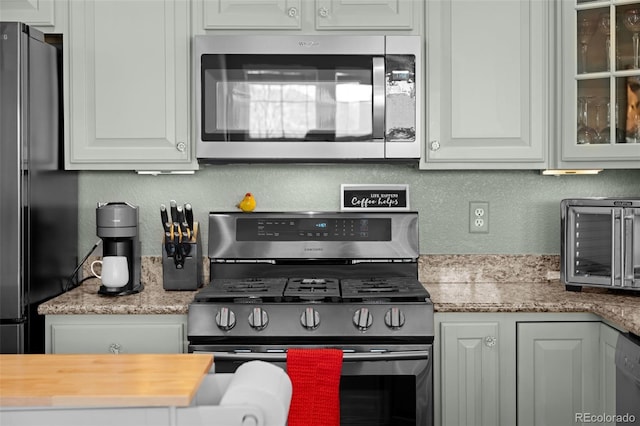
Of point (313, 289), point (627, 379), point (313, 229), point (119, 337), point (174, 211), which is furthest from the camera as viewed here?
point (313, 229)

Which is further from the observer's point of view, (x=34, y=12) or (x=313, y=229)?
(x=313, y=229)

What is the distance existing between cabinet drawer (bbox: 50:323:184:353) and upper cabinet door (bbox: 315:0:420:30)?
51.2 inches

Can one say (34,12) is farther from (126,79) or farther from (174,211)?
(174,211)

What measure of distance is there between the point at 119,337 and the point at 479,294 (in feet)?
4.45

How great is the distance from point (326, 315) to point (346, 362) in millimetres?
173

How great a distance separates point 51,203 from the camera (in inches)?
99.4

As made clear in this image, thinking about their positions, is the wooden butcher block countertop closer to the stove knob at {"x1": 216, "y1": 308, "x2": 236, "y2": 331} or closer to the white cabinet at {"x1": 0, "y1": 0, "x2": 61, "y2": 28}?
the stove knob at {"x1": 216, "y1": 308, "x2": 236, "y2": 331}

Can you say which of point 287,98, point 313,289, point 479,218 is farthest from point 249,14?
point 479,218

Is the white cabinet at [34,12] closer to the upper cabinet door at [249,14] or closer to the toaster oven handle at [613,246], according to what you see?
the upper cabinet door at [249,14]

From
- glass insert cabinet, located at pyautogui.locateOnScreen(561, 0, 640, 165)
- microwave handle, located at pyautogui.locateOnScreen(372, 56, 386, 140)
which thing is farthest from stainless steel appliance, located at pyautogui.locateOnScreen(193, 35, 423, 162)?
glass insert cabinet, located at pyautogui.locateOnScreen(561, 0, 640, 165)

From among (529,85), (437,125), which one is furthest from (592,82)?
(437,125)

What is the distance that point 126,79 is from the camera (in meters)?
2.54

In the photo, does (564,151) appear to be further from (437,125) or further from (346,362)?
(346,362)

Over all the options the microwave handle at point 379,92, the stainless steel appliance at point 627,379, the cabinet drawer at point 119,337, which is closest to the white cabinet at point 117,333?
the cabinet drawer at point 119,337
